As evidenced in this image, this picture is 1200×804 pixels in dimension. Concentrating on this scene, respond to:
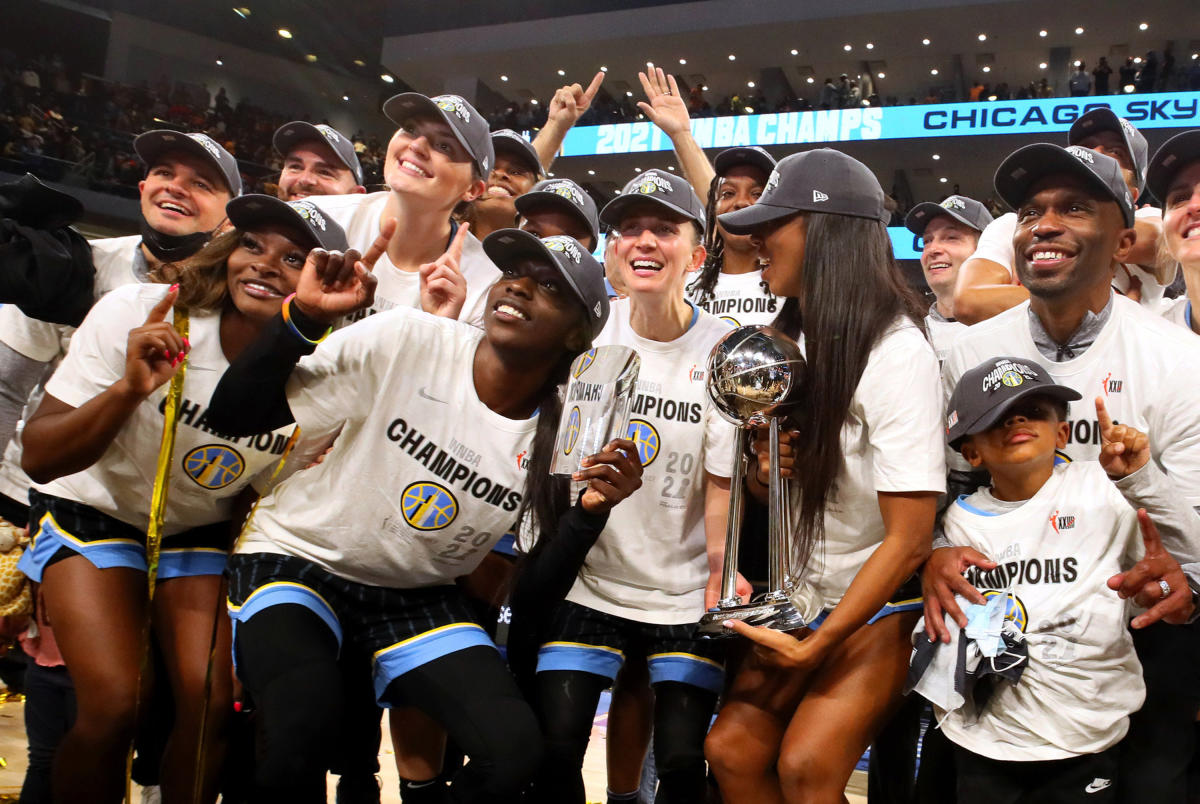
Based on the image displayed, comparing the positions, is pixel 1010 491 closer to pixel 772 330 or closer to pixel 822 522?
pixel 822 522

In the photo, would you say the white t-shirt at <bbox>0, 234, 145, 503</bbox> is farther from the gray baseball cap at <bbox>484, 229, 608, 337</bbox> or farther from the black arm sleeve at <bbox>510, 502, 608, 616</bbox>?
the black arm sleeve at <bbox>510, 502, 608, 616</bbox>

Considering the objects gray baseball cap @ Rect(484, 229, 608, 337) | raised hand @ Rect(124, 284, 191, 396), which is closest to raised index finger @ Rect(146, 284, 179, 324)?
raised hand @ Rect(124, 284, 191, 396)

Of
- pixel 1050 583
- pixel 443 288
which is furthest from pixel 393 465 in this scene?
pixel 1050 583

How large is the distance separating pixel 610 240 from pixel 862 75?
1946 cm

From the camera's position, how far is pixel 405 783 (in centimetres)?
307

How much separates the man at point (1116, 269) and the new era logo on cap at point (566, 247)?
144cm

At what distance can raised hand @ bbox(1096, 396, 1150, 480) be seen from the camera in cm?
211

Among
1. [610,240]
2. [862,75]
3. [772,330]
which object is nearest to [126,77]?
[862,75]

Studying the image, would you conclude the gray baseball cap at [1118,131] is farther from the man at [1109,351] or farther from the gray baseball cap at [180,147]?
the gray baseball cap at [180,147]

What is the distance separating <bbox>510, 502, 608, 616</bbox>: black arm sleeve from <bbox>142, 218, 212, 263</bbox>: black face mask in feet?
5.34

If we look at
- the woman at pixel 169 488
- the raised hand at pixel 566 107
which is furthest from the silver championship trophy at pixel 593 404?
the raised hand at pixel 566 107

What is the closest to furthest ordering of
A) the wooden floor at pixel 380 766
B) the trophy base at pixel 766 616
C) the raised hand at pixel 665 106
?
1. the trophy base at pixel 766 616
2. the wooden floor at pixel 380 766
3. the raised hand at pixel 665 106

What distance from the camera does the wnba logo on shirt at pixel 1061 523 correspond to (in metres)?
2.32

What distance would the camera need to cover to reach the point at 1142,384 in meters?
2.46
